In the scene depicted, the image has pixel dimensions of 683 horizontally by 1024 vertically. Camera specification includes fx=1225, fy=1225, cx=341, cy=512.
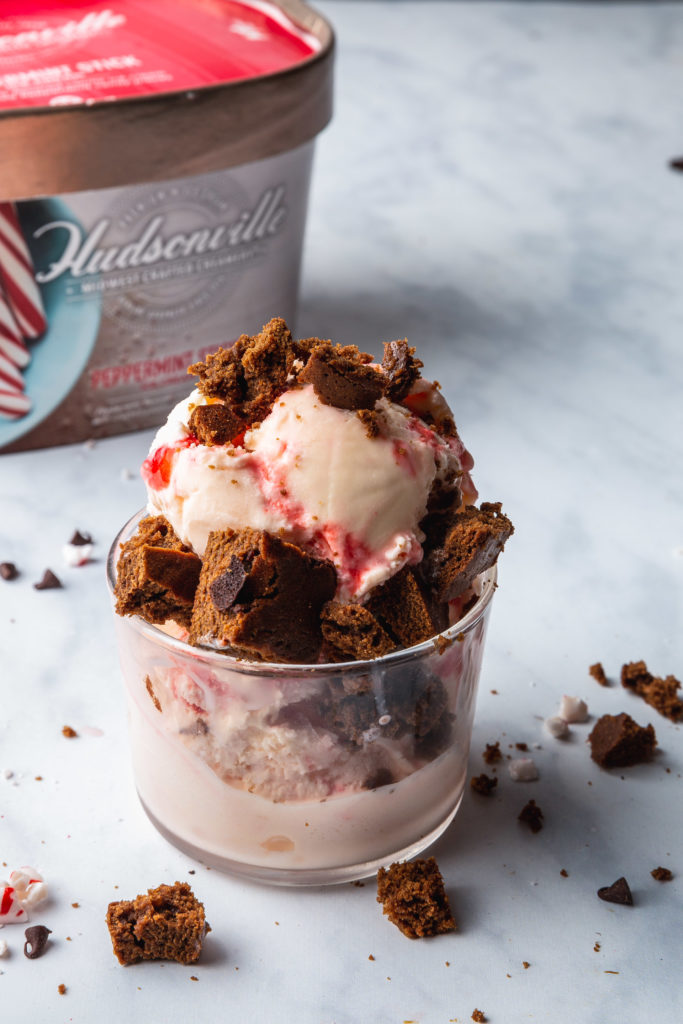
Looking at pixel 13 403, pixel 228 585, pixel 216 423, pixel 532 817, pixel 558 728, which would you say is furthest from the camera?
pixel 13 403

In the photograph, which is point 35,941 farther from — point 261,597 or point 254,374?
point 254,374

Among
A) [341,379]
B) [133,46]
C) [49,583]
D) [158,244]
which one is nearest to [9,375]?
[158,244]

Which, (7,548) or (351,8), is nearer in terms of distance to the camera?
(7,548)

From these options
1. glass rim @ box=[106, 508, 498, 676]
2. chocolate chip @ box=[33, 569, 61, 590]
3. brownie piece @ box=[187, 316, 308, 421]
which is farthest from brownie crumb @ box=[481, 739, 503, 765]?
chocolate chip @ box=[33, 569, 61, 590]

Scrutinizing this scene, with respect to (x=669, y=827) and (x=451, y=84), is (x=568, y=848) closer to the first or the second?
(x=669, y=827)

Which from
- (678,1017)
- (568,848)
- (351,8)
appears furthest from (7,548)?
(351,8)

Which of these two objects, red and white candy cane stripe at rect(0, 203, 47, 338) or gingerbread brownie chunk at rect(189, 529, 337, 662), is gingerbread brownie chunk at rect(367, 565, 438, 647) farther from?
red and white candy cane stripe at rect(0, 203, 47, 338)
